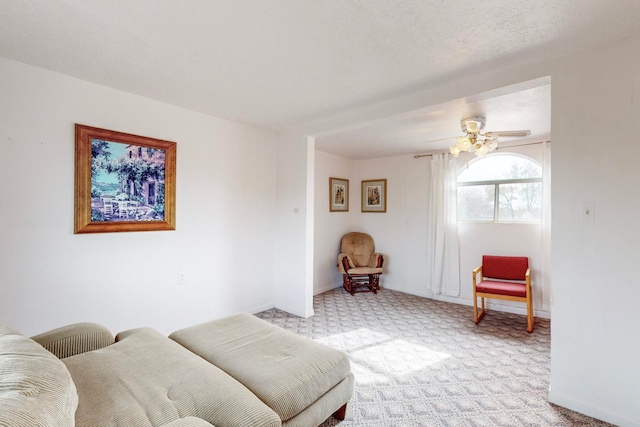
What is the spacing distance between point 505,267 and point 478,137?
195 centimetres

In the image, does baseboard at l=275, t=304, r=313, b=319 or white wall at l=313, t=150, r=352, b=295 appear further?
white wall at l=313, t=150, r=352, b=295

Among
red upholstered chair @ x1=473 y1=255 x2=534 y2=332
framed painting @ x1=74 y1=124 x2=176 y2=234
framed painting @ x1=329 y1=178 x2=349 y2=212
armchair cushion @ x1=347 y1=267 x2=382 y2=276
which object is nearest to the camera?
framed painting @ x1=74 y1=124 x2=176 y2=234

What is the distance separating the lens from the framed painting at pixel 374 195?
5.50 meters

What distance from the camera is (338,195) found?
5.52m

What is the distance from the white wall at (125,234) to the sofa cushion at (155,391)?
1157 mm

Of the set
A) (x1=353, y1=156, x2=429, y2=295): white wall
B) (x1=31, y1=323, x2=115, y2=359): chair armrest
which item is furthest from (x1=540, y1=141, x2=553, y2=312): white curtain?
(x1=31, y1=323, x2=115, y2=359): chair armrest

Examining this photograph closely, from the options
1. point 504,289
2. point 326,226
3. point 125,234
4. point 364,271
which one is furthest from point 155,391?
point 326,226

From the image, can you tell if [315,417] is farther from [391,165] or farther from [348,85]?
[391,165]

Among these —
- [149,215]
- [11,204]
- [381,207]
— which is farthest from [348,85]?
[381,207]

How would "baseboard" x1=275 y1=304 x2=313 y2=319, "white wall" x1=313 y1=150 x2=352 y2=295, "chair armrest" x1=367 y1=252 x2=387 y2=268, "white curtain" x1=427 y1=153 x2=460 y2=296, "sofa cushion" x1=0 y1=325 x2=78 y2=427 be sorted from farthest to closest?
"chair armrest" x1=367 y1=252 x2=387 y2=268 < "white wall" x1=313 y1=150 x2=352 y2=295 < "white curtain" x1=427 y1=153 x2=460 y2=296 < "baseboard" x1=275 y1=304 x2=313 y2=319 < "sofa cushion" x1=0 y1=325 x2=78 y2=427

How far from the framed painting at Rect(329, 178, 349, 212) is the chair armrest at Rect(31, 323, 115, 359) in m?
3.90

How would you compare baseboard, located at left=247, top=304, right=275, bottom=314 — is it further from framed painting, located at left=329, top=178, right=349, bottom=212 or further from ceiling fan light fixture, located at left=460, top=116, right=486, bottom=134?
ceiling fan light fixture, located at left=460, top=116, right=486, bottom=134

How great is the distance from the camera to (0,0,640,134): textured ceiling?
1.62 metres

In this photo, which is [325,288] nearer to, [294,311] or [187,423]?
[294,311]
